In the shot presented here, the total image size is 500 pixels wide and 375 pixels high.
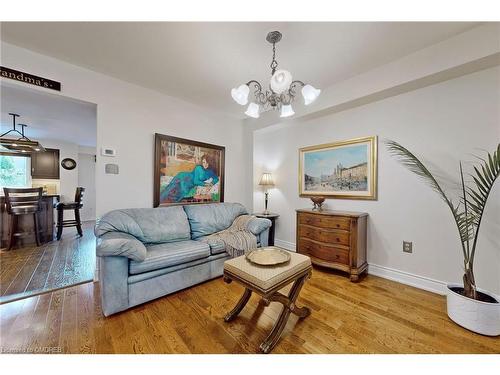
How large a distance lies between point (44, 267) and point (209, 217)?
2.23 meters

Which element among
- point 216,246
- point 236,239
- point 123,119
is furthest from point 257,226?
point 123,119

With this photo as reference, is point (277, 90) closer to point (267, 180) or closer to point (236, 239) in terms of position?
point (236, 239)

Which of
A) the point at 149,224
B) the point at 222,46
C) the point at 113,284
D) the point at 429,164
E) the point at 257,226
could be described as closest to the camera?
the point at 113,284

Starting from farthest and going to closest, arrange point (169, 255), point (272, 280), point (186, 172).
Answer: point (186, 172) < point (169, 255) < point (272, 280)

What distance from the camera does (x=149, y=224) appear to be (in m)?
2.30

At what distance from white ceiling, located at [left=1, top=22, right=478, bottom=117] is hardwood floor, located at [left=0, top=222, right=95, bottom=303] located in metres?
2.43

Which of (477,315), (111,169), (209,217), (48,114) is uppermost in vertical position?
(48,114)

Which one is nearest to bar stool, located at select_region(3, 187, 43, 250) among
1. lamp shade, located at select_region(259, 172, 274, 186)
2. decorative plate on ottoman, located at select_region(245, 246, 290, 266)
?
lamp shade, located at select_region(259, 172, 274, 186)

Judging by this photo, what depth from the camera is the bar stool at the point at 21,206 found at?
10.3 ft

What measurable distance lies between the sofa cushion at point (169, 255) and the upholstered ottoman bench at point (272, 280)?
2.27ft

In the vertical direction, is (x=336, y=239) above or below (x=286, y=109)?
below

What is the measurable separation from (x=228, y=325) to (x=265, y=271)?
0.59 meters

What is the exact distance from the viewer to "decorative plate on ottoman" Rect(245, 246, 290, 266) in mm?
1483

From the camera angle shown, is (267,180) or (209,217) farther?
(267,180)
